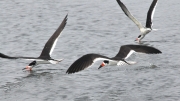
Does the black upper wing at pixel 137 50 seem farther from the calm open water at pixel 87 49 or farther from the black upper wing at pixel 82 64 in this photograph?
the black upper wing at pixel 82 64

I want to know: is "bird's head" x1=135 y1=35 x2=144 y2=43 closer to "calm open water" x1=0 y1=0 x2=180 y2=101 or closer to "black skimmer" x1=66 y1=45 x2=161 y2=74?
"calm open water" x1=0 y1=0 x2=180 y2=101

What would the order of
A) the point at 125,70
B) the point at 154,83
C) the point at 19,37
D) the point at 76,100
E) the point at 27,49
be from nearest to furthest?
the point at 76,100
the point at 154,83
the point at 125,70
the point at 27,49
the point at 19,37

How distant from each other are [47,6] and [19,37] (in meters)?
5.04

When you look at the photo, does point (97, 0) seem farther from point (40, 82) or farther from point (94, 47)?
point (40, 82)

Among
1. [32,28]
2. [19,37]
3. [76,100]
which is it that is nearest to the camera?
[76,100]

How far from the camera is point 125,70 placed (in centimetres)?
1520

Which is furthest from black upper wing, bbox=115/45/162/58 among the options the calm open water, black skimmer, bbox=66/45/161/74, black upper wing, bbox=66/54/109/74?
black upper wing, bbox=66/54/109/74

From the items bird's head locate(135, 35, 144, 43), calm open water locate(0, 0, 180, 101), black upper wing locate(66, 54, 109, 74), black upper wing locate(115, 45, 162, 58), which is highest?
black upper wing locate(66, 54, 109, 74)

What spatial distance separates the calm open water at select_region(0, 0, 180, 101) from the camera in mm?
13133

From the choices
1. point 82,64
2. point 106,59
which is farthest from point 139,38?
point 82,64

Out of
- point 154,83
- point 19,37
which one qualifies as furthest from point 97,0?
point 154,83

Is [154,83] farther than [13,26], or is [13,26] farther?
[13,26]

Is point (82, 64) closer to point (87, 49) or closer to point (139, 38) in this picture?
point (87, 49)

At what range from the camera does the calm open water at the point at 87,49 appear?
43.1ft
